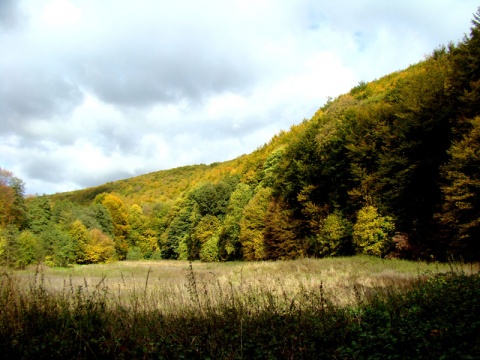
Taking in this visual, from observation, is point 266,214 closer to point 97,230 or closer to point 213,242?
point 213,242

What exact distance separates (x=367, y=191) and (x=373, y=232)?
430 cm

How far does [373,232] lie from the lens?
2692 cm

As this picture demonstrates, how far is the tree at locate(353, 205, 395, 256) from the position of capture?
86.0ft

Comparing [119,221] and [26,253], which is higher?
[119,221]

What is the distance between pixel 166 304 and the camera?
6.86m

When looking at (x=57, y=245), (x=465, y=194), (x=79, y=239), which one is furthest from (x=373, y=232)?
(x=79, y=239)

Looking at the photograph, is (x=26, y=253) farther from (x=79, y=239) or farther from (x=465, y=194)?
(x=79, y=239)

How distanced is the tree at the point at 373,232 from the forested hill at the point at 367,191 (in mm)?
86

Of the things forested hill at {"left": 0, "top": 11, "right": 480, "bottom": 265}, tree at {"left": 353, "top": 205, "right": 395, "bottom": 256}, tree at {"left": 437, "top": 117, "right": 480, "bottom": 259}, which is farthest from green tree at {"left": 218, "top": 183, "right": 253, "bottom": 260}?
tree at {"left": 437, "top": 117, "right": 480, "bottom": 259}

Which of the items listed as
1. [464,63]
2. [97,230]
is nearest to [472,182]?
[464,63]

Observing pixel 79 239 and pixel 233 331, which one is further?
pixel 79 239

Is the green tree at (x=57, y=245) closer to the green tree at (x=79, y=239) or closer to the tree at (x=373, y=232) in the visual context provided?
the green tree at (x=79, y=239)

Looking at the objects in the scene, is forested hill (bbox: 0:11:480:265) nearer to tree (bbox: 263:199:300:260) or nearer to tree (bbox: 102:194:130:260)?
tree (bbox: 263:199:300:260)

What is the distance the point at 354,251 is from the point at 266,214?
13.8 meters
